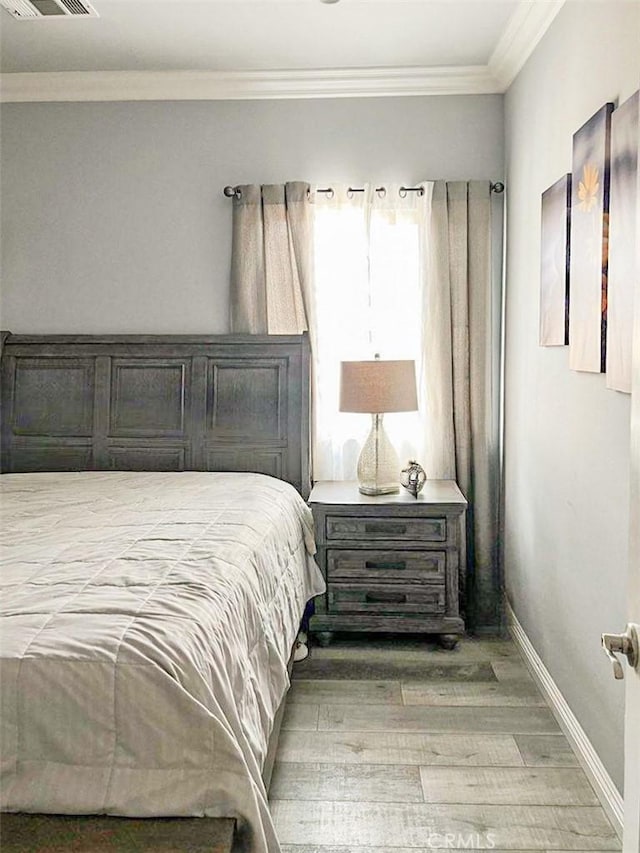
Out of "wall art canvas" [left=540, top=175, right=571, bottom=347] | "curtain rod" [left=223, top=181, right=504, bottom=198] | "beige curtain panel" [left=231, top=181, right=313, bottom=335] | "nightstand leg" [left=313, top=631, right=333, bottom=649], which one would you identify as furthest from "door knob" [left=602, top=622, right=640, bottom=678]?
"curtain rod" [left=223, top=181, right=504, bottom=198]

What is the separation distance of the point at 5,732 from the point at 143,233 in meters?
2.98

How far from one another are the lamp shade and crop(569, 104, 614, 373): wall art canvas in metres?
1.11

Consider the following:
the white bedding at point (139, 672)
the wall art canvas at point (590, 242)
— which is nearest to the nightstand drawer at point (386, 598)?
the white bedding at point (139, 672)

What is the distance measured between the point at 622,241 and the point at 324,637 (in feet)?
7.27

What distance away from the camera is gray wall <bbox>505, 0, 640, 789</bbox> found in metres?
2.31

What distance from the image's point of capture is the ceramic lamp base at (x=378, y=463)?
12.6 feet

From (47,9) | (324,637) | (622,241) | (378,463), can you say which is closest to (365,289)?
(378,463)

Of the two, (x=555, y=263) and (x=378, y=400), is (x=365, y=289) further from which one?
(x=555, y=263)

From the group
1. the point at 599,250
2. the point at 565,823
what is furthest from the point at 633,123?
the point at 565,823

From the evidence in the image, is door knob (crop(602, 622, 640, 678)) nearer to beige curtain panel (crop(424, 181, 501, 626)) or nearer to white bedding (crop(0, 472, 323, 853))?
white bedding (crop(0, 472, 323, 853))

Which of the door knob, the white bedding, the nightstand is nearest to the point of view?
the door knob

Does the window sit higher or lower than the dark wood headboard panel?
higher

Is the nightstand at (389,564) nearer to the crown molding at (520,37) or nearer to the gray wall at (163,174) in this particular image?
the gray wall at (163,174)

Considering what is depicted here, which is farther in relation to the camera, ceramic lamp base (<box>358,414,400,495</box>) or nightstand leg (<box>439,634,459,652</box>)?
ceramic lamp base (<box>358,414,400,495</box>)
